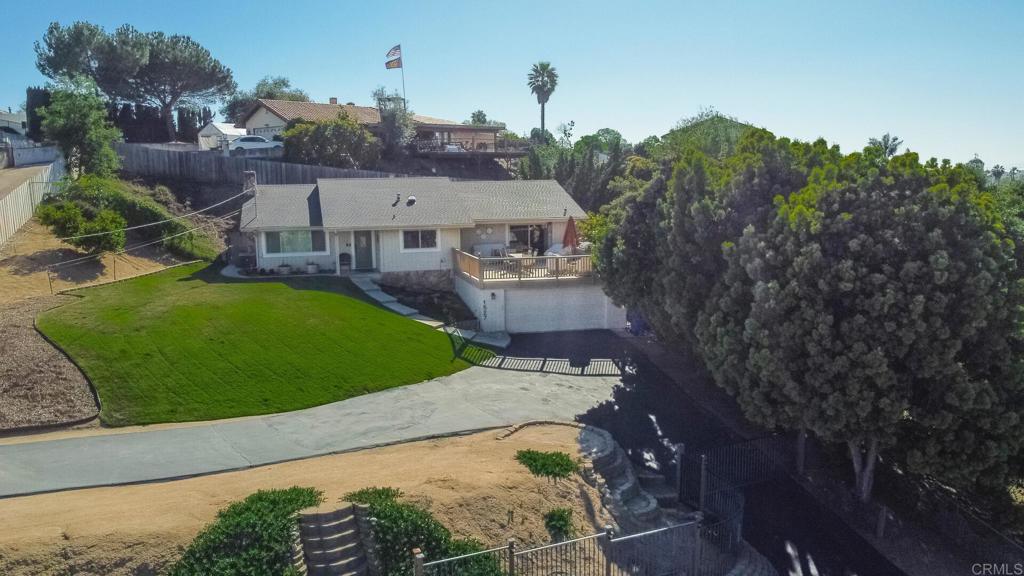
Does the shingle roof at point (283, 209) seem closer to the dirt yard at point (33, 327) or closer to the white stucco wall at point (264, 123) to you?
the dirt yard at point (33, 327)

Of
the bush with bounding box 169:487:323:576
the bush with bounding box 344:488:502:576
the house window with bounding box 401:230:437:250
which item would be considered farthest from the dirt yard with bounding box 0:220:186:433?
the house window with bounding box 401:230:437:250

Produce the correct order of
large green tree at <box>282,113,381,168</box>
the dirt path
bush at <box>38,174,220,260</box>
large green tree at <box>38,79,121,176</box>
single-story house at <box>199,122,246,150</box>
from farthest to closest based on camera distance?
single-story house at <box>199,122,246,150</box>
large green tree at <box>282,113,381,168</box>
large green tree at <box>38,79,121,176</box>
bush at <box>38,174,220,260</box>
the dirt path

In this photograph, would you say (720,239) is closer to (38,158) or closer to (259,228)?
(259,228)

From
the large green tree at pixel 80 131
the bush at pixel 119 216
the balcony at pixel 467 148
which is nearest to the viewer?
the bush at pixel 119 216

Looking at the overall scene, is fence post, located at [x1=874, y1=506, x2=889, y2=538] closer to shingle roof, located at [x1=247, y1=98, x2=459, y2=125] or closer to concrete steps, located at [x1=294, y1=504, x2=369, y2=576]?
concrete steps, located at [x1=294, y1=504, x2=369, y2=576]

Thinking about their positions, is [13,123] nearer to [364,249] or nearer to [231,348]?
[364,249]

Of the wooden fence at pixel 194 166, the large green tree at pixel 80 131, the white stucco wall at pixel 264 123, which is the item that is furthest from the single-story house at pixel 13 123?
the large green tree at pixel 80 131
